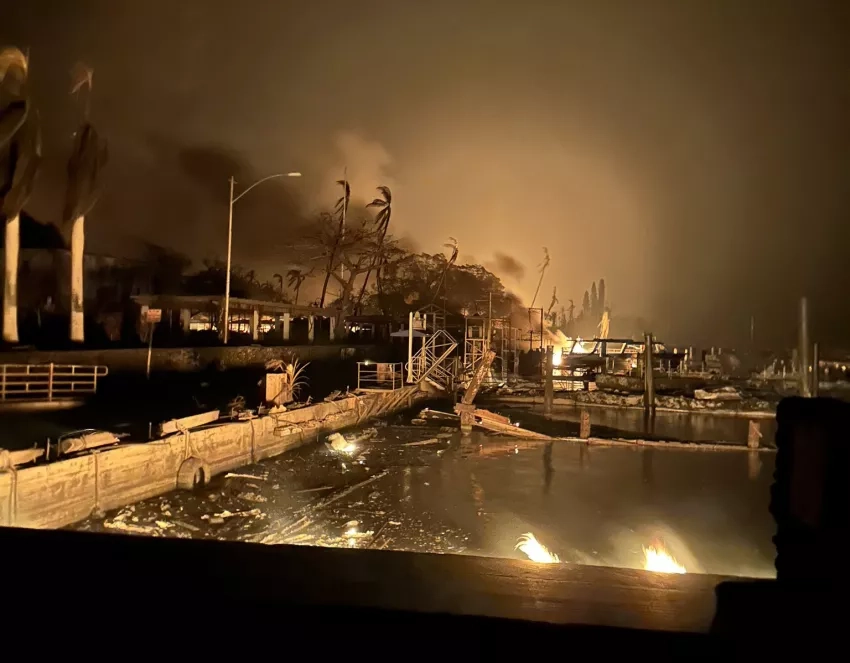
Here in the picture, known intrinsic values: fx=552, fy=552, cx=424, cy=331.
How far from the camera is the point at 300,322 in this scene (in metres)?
53.3

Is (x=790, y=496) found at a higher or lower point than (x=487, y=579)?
higher

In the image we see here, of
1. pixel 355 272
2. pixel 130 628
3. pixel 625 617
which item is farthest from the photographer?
pixel 355 272

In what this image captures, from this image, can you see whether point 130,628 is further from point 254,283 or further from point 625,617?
point 254,283

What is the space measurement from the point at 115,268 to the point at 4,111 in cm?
2077

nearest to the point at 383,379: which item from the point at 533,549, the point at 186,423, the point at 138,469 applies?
the point at 186,423

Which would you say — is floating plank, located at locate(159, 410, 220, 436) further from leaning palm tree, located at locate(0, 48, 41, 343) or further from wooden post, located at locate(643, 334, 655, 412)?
wooden post, located at locate(643, 334, 655, 412)

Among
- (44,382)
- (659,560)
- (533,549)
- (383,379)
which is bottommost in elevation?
(659,560)

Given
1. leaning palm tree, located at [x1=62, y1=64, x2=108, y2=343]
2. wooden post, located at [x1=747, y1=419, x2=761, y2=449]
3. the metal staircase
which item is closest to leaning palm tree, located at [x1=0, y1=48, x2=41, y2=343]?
leaning palm tree, located at [x1=62, y1=64, x2=108, y2=343]

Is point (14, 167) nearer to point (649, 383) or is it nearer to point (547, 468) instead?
point (547, 468)

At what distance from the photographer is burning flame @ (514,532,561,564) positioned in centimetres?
1025

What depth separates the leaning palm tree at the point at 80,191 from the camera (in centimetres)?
2383

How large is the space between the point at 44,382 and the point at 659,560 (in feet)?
57.0

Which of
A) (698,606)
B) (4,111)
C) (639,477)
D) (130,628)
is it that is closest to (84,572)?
(130,628)

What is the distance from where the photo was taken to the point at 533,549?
1063 centimetres
